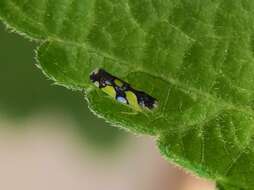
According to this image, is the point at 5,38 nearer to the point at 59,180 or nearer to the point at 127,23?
the point at 59,180

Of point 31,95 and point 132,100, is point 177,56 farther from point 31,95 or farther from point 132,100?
point 31,95

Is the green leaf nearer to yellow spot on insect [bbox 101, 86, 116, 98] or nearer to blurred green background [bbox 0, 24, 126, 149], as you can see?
yellow spot on insect [bbox 101, 86, 116, 98]

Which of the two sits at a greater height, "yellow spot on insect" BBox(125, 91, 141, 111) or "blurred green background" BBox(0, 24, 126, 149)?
"yellow spot on insect" BBox(125, 91, 141, 111)

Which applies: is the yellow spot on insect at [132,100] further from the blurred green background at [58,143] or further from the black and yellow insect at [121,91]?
the blurred green background at [58,143]

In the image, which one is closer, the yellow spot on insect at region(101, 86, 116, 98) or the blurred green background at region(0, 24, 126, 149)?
the yellow spot on insect at region(101, 86, 116, 98)

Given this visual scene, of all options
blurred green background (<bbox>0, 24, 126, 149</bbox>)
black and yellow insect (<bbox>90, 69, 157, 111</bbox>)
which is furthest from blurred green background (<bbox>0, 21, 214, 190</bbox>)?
black and yellow insect (<bbox>90, 69, 157, 111</bbox>)

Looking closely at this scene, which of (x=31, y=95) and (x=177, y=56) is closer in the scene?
(x=177, y=56)

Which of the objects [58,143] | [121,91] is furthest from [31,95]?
[121,91]
